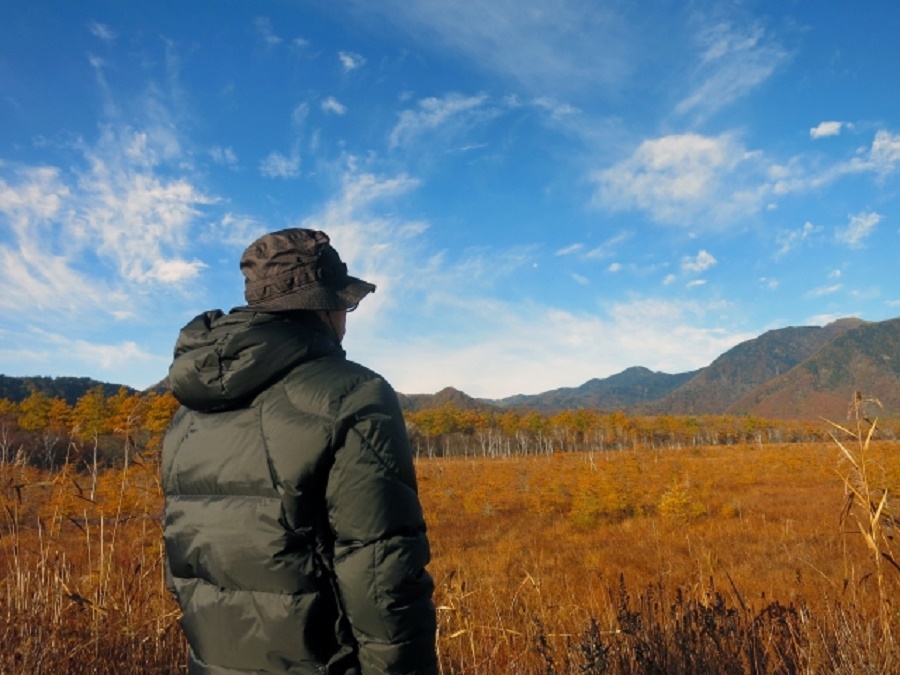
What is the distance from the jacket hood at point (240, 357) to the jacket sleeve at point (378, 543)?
0.23 meters

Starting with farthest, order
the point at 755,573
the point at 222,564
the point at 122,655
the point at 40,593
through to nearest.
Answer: the point at 755,573 < the point at 40,593 < the point at 122,655 < the point at 222,564

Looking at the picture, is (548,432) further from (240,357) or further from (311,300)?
(240,357)

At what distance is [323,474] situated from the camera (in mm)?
1324

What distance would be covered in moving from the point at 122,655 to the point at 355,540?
2498 mm

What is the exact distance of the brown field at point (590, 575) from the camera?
8.40 feet

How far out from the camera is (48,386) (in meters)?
103

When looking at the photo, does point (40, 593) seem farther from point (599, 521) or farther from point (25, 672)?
point (599, 521)

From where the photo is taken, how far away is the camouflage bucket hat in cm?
153

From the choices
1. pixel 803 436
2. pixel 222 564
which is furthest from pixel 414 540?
pixel 803 436

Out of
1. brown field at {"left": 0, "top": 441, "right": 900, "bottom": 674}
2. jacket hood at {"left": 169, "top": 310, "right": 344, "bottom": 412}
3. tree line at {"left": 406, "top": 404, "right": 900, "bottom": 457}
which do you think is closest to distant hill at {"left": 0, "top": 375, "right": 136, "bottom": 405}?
tree line at {"left": 406, "top": 404, "right": 900, "bottom": 457}

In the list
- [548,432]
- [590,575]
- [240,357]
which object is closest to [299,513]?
[240,357]

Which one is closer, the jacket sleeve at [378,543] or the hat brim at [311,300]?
the jacket sleeve at [378,543]

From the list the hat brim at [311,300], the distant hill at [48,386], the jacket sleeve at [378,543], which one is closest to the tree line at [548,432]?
the distant hill at [48,386]

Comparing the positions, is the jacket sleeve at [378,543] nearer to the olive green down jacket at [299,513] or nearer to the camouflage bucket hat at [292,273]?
the olive green down jacket at [299,513]
